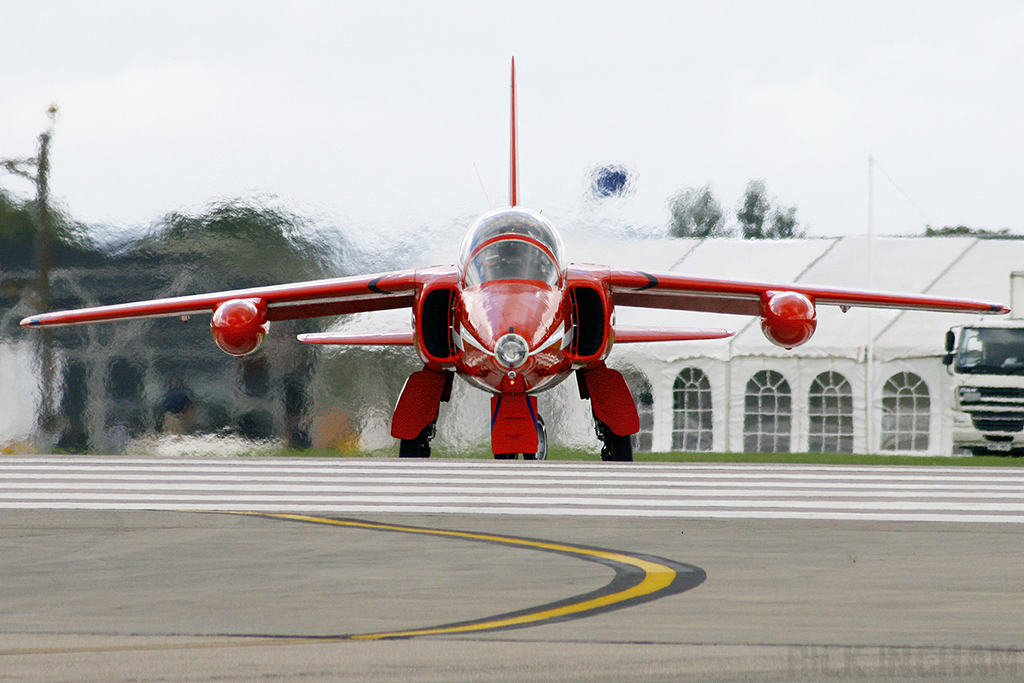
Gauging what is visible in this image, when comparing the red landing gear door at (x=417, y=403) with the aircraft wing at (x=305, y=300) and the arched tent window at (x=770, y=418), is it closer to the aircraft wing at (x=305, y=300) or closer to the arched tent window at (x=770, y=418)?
the aircraft wing at (x=305, y=300)

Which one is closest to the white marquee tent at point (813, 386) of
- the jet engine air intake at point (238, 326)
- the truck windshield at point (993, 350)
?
the truck windshield at point (993, 350)

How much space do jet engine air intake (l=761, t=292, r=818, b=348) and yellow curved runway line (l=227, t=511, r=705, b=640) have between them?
9443 mm

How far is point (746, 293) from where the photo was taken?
16266 millimetres

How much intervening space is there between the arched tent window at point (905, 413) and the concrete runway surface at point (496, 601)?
14.7 meters

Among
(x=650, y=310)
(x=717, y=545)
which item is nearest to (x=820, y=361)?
(x=650, y=310)

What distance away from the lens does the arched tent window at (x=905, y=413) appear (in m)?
21.0

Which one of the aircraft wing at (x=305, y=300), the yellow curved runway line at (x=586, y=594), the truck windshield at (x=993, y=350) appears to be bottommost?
the yellow curved runway line at (x=586, y=594)

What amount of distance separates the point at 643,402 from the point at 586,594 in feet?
55.2

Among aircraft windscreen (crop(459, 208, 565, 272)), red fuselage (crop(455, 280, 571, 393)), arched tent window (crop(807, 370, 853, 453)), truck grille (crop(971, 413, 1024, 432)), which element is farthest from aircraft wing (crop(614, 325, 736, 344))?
truck grille (crop(971, 413, 1024, 432))

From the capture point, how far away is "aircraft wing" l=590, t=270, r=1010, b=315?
52.0 feet

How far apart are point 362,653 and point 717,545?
275 centimetres

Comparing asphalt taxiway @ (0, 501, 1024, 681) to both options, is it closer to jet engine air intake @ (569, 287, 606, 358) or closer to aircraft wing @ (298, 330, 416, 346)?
jet engine air intake @ (569, 287, 606, 358)

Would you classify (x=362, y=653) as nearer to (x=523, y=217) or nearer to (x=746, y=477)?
(x=746, y=477)

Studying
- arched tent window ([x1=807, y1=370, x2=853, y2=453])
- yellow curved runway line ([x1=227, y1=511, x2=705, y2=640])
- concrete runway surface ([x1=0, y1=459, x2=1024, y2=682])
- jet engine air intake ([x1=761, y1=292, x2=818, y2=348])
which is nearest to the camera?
concrete runway surface ([x1=0, y1=459, x2=1024, y2=682])
